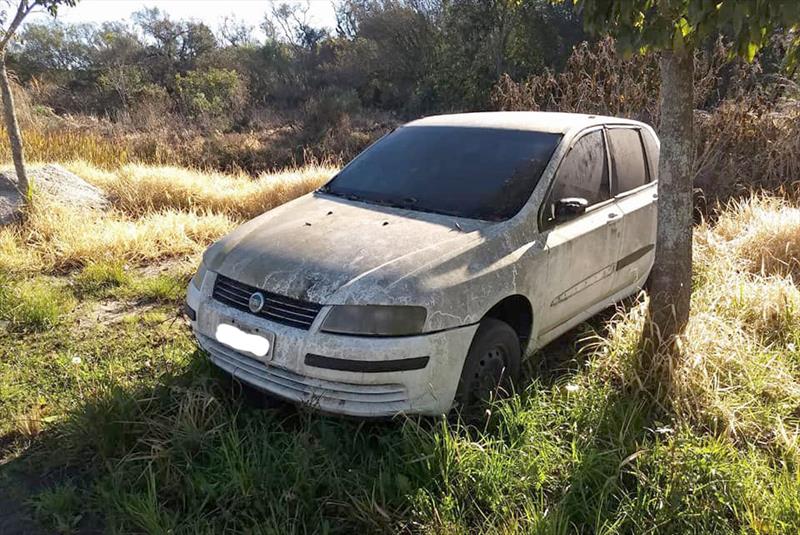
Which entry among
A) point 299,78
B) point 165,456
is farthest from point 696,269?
point 299,78

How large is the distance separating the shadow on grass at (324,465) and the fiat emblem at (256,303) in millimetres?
522

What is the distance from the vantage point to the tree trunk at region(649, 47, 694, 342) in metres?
2.95

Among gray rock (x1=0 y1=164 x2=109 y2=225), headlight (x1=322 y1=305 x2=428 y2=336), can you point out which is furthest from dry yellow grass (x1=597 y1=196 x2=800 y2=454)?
gray rock (x1=0 y1=164 x2=109 y2=225)

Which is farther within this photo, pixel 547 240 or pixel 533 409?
pixel 547 240

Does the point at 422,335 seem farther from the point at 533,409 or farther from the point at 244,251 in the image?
the point at 244,251

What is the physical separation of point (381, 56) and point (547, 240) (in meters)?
22.4

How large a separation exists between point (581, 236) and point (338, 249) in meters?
1.49

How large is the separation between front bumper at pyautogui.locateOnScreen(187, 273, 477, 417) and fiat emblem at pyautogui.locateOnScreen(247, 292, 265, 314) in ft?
0.13

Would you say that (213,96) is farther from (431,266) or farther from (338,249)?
(431,266)

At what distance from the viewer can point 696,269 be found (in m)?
4.83

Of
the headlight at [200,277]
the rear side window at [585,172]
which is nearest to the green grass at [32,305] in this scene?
the headlight at [200,277]

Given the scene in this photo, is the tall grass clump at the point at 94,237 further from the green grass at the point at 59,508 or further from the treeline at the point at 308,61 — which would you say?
the treeline at the point at 308,61

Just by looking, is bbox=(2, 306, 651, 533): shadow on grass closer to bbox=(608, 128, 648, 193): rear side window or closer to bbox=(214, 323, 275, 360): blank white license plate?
bbox=(214, 323, 275, 360): blank white license plate

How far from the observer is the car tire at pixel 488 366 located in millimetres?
2842
